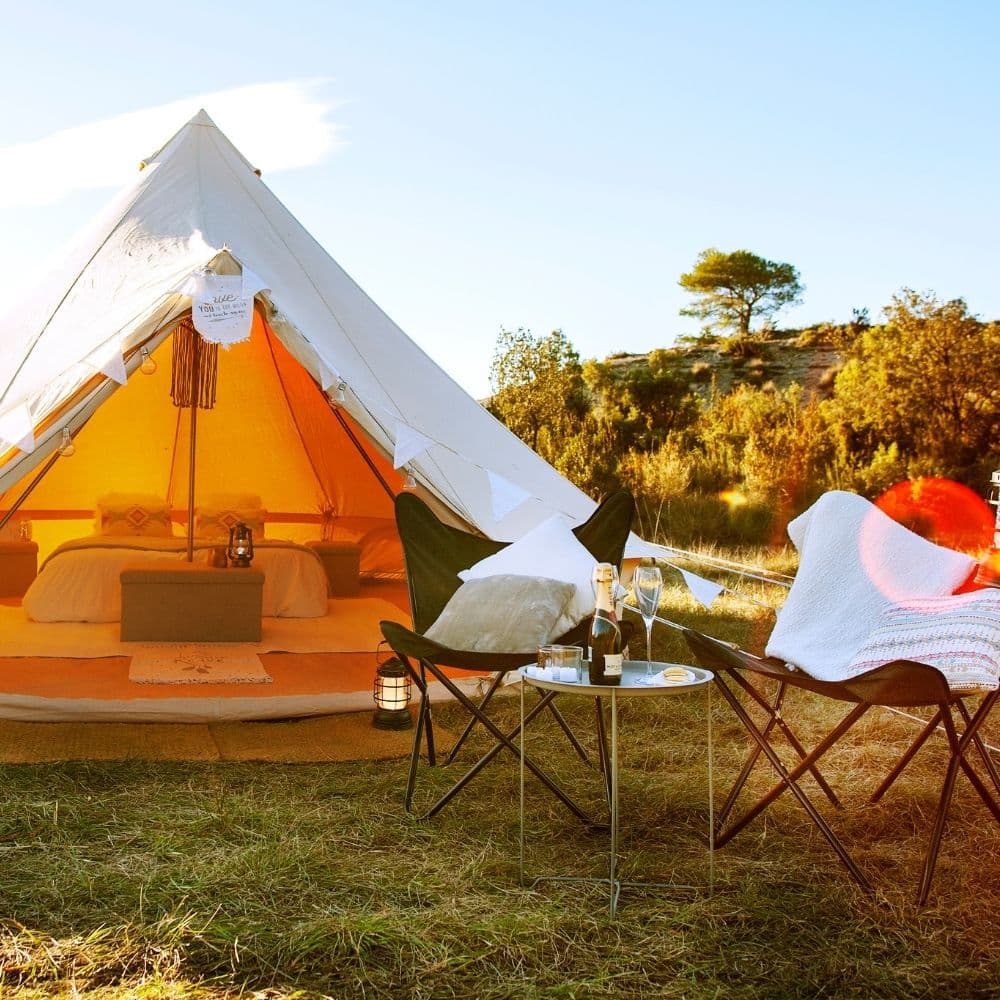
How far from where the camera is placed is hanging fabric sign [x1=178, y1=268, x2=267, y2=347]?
385 cm

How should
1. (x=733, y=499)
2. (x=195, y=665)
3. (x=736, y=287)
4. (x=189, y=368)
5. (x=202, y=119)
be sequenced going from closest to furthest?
(x=195, y=665) < (x=202, y=119) < (x=189, y=368) < (x=733, y=499) < (x=736, y=287)

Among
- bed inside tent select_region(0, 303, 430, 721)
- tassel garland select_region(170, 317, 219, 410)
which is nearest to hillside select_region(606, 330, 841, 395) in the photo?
bed inside tent select_region(0, 303, 430, 721)

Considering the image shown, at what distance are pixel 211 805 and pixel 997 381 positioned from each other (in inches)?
456

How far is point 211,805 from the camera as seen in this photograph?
118 inches

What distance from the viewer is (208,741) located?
3.68 m

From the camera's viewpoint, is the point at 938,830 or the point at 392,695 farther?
the point at 392,695

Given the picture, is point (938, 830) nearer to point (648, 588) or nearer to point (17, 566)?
point (648, 588)

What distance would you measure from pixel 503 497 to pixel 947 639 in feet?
5.41

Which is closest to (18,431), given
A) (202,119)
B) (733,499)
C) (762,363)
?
(202,119)

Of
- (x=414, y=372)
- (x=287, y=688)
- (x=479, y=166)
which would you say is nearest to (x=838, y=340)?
(x=479, y=166)

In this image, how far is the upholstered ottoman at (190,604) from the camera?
15.4 feet

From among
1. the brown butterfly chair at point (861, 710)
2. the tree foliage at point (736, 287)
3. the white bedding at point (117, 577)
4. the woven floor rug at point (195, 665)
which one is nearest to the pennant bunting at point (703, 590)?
the brown butterfly chair at point (861, 710)

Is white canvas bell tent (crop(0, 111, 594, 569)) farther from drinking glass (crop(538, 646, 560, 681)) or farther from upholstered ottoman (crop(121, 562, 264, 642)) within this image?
drinking glass (crop(538, 646, 560, 681))

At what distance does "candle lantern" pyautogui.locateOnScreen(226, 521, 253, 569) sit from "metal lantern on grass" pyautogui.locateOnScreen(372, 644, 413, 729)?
4.47 feet
